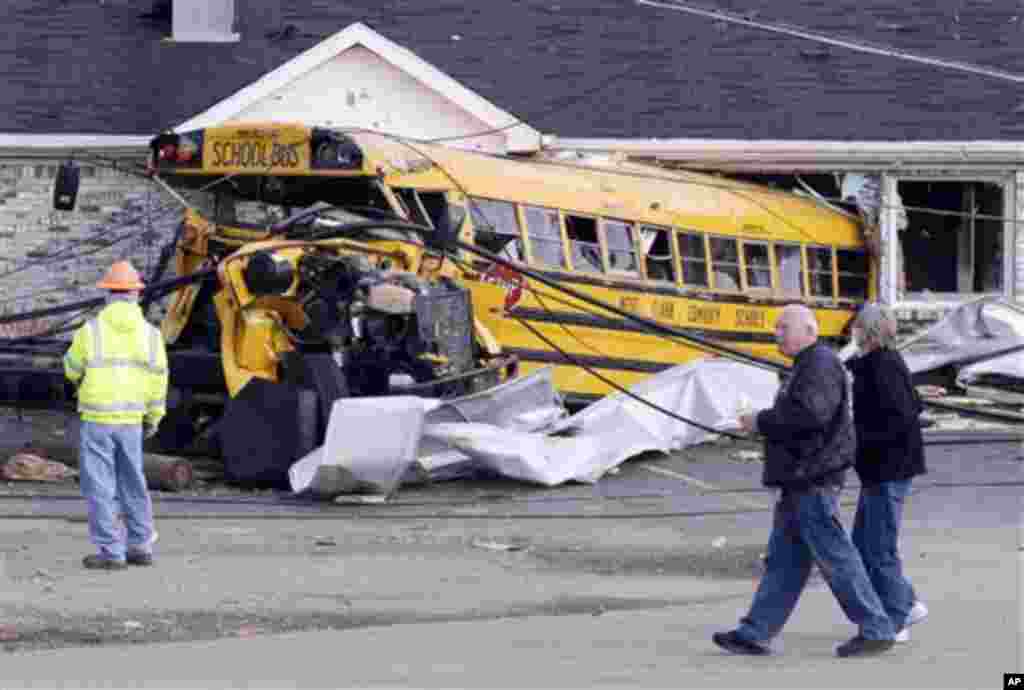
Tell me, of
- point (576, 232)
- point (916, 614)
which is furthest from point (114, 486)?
point (576, 232)

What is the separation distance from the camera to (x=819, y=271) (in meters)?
22.0

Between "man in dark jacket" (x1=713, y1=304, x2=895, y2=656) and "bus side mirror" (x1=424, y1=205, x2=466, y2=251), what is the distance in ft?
21.6

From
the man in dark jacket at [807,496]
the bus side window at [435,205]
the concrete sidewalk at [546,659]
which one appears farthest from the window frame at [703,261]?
the man in dark jacket at [807,496]

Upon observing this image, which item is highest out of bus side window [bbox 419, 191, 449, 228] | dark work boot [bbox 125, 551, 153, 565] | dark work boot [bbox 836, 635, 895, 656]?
bus side window [bbox 419, 191, 449, 228]

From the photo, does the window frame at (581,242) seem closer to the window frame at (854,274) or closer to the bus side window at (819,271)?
the bus side window at (819,271)

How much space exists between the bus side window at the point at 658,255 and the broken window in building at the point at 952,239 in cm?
376

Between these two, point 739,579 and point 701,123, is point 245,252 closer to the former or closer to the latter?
point 739,579

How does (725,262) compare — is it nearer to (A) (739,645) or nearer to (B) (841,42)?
(B) (841,42)

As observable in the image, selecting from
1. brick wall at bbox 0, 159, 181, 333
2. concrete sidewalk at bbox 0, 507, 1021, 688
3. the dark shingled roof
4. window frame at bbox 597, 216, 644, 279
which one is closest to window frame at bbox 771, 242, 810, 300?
the dark shingled roof

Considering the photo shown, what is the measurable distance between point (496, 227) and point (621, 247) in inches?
65.0

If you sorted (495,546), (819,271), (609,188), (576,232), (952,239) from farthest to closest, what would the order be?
(952,239) < (819,271) < (609,188) < (576,232) < (495,546)

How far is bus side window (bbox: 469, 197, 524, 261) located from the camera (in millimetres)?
18719

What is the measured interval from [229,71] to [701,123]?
5065 mm

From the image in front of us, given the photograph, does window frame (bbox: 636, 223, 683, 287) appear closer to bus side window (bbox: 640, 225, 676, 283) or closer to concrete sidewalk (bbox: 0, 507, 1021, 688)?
bus side window (bbox: 640, 225, 676, 283)
